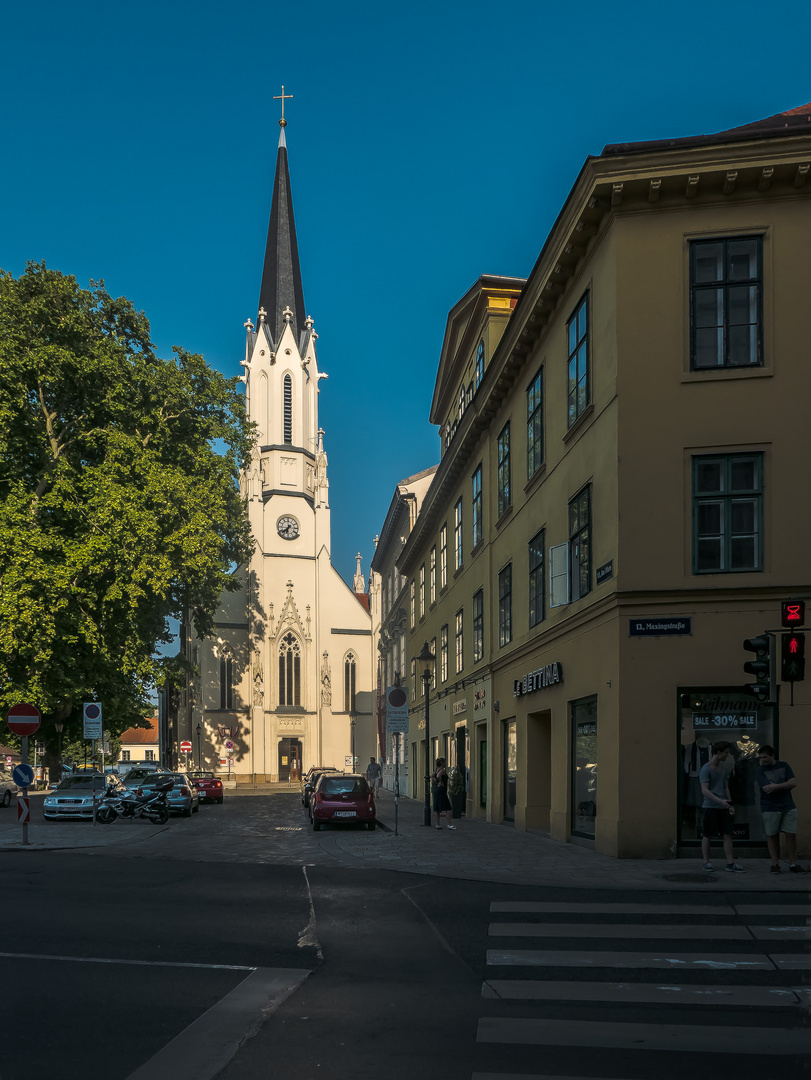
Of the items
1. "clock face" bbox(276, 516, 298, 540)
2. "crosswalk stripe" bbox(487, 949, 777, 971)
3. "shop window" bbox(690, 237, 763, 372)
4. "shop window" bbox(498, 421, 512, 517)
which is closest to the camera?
"crosswalk stripe" bbox(487, 949, 777, 971)

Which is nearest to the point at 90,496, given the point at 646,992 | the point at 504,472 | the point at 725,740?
the point at 504,472

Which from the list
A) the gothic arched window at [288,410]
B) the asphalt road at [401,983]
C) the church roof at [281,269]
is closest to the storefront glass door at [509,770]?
the asphalt road at [401,983]

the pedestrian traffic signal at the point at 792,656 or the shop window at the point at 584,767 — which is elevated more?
the pedestrian traffic signal at the point at 792,656

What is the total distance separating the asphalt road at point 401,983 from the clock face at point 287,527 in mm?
63665

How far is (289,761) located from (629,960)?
65886mm

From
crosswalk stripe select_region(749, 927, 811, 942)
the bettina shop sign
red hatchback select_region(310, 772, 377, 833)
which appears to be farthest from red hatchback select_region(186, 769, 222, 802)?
crosswalk stripe select_region(749, 927, 811, 942)

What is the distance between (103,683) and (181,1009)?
28.0 metres

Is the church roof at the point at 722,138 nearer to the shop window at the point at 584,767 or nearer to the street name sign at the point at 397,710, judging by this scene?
the shop window at the point at 584,767

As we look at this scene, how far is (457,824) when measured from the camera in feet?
79.9

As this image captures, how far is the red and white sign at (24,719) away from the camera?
19.6m

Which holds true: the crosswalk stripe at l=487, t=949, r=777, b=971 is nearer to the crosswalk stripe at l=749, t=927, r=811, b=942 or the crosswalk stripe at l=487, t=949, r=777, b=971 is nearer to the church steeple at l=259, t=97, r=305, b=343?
the crosswalk stripe at l=749, t=927, r=811, b=942

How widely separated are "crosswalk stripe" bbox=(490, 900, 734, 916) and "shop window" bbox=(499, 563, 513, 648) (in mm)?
13611

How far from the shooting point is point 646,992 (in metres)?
6.75

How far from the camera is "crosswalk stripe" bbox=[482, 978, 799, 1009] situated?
6504 millimetres
